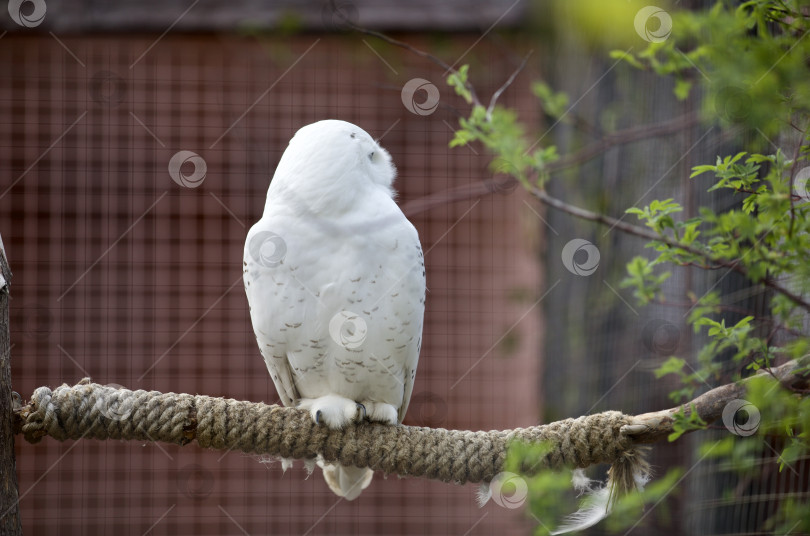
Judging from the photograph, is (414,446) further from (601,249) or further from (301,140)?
(601,249)

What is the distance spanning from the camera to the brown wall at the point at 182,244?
266 cm

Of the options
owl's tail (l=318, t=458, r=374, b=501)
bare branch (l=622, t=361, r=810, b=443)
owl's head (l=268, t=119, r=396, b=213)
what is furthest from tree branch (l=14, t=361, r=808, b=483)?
owl's head (l=268, t=119, r=396, b=213)

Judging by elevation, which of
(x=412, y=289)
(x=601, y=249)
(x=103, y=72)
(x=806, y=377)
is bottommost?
(x=806, y=377)

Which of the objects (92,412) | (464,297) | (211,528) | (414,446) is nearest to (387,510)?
(211,528)

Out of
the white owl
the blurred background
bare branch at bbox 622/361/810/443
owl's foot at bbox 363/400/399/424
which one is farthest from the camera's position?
the blurred background

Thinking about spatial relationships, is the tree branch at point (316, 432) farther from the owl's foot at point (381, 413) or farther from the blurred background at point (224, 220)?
the blurred background at point (224, 220)

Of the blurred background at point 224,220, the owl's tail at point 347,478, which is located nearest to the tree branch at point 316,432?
the owl's tail at point 347,478

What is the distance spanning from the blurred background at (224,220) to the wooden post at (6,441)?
4.66 ft

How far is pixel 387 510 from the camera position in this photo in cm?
292

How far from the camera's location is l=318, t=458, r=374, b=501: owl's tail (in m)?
1.59

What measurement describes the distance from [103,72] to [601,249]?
1.83 metres

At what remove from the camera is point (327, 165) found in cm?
135

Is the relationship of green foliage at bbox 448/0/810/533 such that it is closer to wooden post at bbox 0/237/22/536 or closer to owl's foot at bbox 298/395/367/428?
owl's foot at bbox 298/395/367/428

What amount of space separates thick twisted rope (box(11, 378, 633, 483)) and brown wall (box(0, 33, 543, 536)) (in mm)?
1358
